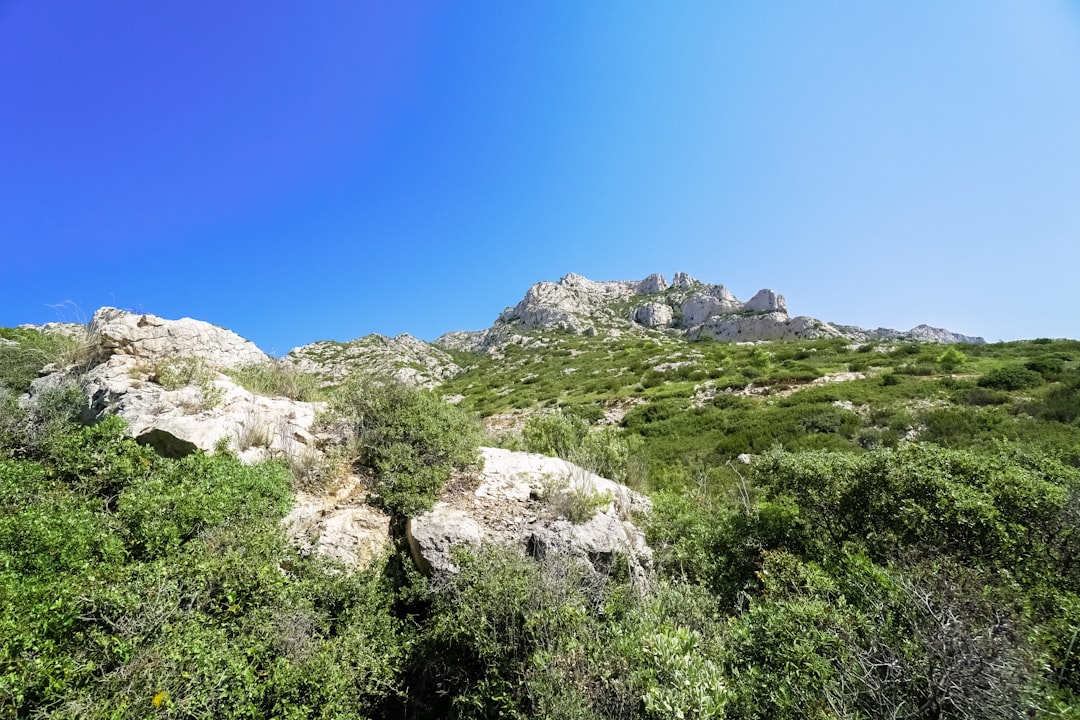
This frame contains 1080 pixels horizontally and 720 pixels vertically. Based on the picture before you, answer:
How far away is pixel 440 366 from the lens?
6284 centimetres

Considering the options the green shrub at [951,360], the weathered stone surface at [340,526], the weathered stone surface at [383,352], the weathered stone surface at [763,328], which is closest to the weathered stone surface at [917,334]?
the weathered stone surface at [763,328]

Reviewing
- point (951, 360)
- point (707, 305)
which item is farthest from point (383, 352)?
point (707, 305)

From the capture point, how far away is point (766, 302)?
238 feet

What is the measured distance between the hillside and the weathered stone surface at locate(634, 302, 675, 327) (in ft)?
214

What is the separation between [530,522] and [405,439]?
9.48 feet

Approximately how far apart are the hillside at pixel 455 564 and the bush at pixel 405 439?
0.05 metres

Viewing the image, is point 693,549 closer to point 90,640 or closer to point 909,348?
point 90,640

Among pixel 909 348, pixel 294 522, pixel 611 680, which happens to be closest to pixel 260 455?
pixel 294 522

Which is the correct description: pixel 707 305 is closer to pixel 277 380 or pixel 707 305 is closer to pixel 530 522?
pixel 277 380

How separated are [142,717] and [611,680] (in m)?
3.44

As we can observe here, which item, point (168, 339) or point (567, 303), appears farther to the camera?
point (567, 303)

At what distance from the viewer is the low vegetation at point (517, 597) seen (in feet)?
10.4

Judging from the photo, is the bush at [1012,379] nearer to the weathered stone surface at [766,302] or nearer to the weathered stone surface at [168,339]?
the weathered stone surface at [168,339]

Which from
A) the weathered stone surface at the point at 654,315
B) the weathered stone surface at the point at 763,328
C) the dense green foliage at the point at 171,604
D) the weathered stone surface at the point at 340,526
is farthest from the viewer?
the weathered stone surface at the point at 654,315
